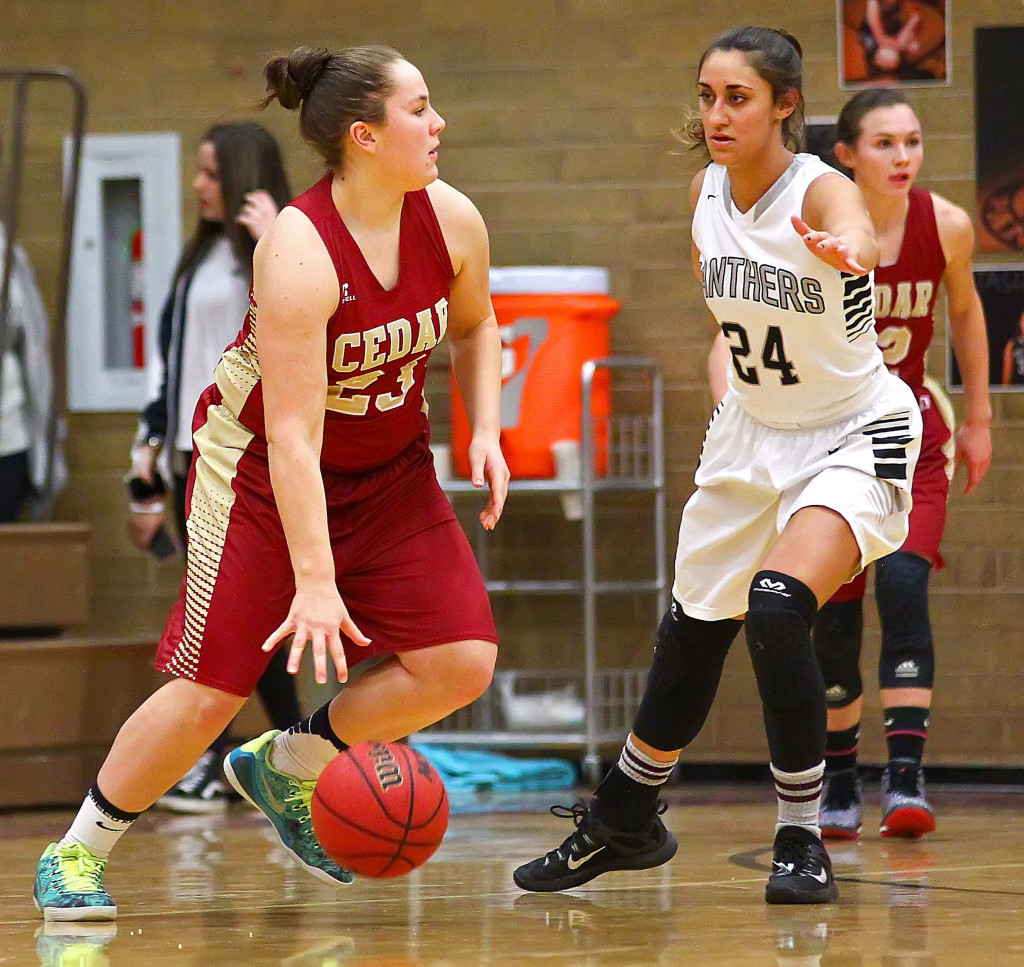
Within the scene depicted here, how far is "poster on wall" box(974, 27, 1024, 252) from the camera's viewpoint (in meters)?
5.48

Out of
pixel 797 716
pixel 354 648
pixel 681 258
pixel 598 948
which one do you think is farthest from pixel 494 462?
pixel 681 258

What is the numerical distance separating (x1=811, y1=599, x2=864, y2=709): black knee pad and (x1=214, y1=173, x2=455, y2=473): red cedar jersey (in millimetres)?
1463

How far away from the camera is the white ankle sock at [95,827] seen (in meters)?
3.10

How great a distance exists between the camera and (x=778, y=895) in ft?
9.89

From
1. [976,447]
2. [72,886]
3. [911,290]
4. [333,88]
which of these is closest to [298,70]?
[333,88]

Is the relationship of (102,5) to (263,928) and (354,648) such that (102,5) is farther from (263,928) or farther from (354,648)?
(263,928)

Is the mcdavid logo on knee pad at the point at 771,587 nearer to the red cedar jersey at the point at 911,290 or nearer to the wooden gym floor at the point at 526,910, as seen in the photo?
the wooden gym floor at the point at 526,910

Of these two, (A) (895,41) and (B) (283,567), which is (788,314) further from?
(A) (895,41)

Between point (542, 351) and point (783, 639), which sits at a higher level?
point (542, 351)

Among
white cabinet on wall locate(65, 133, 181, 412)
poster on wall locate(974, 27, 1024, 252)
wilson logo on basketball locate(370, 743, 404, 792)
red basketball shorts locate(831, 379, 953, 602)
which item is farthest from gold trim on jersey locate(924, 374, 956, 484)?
white cabinet on wall locate(65, 133, 181, 412)

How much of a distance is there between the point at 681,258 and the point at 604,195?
34 centimetres

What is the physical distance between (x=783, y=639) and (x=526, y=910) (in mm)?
680

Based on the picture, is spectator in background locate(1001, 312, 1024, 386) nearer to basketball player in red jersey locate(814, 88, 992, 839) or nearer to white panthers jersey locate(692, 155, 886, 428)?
basketball player in red jersey locate(814, 88, 992, 839)

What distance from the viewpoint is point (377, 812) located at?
2828 millimetres
